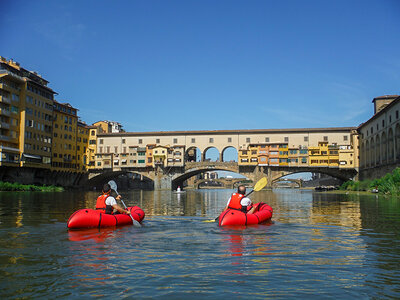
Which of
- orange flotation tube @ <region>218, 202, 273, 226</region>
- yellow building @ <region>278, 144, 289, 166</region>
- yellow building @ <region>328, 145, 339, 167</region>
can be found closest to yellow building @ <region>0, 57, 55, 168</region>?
yellow building @ <region>278, 144, 289, 166</region>

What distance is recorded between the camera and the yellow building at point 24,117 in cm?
5569

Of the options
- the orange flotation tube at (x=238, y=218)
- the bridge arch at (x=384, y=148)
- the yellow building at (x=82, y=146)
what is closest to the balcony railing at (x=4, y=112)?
the yellow building at (x=82, y=146)

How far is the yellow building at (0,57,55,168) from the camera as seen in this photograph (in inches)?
2192

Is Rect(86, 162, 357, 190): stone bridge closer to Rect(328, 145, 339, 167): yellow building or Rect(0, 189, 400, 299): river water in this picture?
Rect(328, 145, 339, 167): yellow building

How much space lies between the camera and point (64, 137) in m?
72.5

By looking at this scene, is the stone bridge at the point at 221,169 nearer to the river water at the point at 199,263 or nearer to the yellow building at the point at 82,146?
the yellow building at the point at 82,146

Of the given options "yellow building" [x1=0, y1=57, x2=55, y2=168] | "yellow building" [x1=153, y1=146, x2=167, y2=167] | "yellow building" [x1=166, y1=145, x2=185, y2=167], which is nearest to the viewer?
"yellow building" [x1=0, y1=57, x2=55, y2=168]

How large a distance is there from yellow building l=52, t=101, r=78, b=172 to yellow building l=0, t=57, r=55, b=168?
2497 millimetres

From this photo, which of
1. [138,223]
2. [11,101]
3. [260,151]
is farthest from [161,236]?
[260,151]

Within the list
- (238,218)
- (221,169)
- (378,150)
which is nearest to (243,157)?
(221,169)

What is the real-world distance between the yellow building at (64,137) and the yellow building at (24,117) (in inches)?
98.3

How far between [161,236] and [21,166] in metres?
54.7

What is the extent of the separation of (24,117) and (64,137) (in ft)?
46.3

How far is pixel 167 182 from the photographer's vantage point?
79000mm
